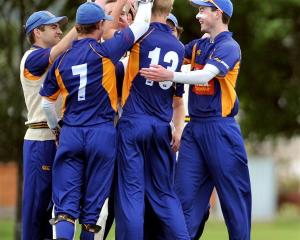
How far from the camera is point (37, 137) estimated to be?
11242 mm

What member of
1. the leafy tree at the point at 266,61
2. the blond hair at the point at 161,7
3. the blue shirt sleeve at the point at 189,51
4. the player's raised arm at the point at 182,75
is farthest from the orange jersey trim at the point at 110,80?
the leafy tree at the point at 266,61

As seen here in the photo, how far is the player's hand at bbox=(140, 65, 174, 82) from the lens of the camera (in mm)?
10289

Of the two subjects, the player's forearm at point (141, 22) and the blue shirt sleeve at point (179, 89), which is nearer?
the player's forearm at point (141, 22)

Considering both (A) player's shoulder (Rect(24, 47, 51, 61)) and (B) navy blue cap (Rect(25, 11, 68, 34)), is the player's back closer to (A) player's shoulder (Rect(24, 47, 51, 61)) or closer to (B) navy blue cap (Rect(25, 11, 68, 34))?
(A) player's shoulder (Rect(24, 47, 51, 61))

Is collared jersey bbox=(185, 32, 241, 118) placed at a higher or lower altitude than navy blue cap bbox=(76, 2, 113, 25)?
lower

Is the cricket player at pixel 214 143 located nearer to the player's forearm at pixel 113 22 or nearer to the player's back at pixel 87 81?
the player's forearm at pixel 113 22

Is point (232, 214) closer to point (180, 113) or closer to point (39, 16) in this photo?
point (180, 113)

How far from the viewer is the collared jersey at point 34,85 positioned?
11.1 meters

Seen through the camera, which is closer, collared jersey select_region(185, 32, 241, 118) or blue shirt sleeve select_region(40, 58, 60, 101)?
blue shirt sleeve select_region(40, 58, 60, 101)

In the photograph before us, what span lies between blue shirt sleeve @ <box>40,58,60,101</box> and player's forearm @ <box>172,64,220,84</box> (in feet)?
3.36

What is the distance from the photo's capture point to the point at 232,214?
11062 millimetres

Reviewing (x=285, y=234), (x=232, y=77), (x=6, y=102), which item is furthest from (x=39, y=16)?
(x=285, y=234)

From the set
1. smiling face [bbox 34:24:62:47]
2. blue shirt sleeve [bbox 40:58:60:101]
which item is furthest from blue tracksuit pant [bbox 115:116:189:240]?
smiling face [bbox 34:24:62:47]

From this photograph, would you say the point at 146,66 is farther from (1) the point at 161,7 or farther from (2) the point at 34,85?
(2) the point at 34,85
